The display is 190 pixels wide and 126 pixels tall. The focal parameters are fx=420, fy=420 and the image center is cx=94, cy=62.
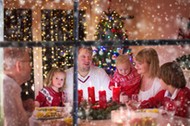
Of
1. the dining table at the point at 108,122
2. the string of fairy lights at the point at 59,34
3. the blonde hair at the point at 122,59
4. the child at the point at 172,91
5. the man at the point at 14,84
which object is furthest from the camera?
the blonde hair at the point at 122,59

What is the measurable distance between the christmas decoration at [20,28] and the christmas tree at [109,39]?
30 cm

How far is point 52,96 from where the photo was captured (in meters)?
1.73

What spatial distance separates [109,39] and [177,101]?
→ 1.34 feet

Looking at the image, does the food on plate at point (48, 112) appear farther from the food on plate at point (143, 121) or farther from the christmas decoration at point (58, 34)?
the food on plate at point (143, 121)

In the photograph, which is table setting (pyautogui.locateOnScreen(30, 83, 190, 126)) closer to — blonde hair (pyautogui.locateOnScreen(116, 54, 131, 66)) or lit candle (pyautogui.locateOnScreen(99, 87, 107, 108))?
lit candle (pyautogui.locateOnScreen(99, 87, 107, 108))

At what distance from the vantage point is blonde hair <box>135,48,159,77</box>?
6.10 feet

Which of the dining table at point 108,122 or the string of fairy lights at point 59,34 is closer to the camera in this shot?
the dining table at point 108,122

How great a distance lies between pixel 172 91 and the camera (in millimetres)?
1825

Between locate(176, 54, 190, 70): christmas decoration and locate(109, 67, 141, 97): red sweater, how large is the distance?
20cm

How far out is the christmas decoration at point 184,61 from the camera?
1.83m

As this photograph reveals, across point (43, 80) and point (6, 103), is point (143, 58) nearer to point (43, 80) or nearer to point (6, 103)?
point (43, 80)

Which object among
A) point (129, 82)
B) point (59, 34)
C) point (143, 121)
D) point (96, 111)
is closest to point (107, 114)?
point (96, 111)

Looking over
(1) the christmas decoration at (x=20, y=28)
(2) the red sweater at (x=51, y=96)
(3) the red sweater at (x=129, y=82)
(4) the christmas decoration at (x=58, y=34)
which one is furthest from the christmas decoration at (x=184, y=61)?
(1) the christmas decoration at (x=20, y=28)

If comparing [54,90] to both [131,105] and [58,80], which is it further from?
[131,105]
